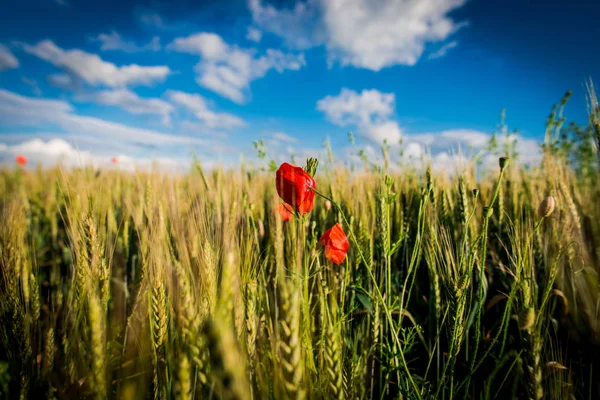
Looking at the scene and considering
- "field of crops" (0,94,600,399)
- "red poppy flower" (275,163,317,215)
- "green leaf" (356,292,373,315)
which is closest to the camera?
"field of crops" (0,94,600,399)

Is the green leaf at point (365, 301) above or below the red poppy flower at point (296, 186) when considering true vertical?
below

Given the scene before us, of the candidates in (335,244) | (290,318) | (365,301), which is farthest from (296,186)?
(365,301)

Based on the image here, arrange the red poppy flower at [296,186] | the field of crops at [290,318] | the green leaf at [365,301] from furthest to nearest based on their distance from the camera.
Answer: the green leaf at [365,301]
the red poppy flower at [296,186]
the field of crops at [290,318]

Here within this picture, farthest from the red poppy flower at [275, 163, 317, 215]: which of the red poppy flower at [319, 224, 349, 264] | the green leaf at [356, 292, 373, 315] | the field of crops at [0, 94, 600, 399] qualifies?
the green leaf at [356, 292, 373, 315]

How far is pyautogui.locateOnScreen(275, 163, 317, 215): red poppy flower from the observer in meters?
0.80

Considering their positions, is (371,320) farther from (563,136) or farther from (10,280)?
(563,136)

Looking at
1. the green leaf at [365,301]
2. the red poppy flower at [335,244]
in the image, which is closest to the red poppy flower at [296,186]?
the red poppy flower at [335,244]

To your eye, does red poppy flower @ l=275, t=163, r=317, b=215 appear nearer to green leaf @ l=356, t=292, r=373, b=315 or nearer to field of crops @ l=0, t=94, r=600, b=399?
field of crops @ l=0, t=94, r=600, b=399

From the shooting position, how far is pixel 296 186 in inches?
31.4

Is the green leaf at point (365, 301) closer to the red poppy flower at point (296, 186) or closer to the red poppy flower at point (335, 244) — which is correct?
the red poppy flower at point (335, 244)

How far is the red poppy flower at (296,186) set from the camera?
31.3 inches

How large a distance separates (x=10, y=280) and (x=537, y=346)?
153cm

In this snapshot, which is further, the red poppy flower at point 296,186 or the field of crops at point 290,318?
the red poppy flower at point 296,186

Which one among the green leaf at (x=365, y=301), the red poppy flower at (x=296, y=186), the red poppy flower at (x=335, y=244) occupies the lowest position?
the green leaf at (x=365, y=301)
